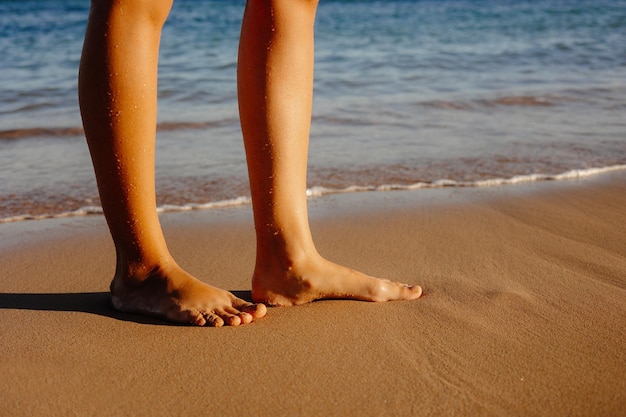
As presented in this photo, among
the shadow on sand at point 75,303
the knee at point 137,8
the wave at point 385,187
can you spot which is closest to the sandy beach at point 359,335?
the shadow on sand at point 75,303

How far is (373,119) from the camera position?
441 cm

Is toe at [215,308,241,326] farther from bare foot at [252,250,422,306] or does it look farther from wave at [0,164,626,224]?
wave at [0,164,626,224]

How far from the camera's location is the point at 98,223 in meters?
2.46

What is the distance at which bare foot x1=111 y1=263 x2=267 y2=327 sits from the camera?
4.88 ft

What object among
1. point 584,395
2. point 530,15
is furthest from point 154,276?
point 530,15

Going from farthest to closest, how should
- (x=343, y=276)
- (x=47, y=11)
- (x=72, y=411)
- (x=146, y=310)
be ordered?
(x=47, y=11) < (x=343, y=276) < (x=146, y=310) < (x=72, y=411)

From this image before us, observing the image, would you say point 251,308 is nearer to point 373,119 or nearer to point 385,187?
point 385,187

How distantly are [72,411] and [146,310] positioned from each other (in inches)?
15.8

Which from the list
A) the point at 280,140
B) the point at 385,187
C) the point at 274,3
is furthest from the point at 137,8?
the point at 385,187

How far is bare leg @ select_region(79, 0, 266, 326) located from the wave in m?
1.10

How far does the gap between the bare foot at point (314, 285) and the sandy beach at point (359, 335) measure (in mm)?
32

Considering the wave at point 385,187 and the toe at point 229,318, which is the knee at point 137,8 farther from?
the wave at point 385,187

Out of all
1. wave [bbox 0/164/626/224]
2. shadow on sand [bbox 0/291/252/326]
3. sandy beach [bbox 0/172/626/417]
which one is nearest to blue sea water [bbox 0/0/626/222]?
wave [bbox 0/164/626/224]

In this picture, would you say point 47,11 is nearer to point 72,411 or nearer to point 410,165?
point 410,165
